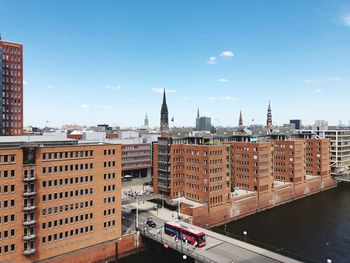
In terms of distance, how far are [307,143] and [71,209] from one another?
133847 millimetres

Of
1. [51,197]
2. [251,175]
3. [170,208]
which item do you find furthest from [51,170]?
[251,175]

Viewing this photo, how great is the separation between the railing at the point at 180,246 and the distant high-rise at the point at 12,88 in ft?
364

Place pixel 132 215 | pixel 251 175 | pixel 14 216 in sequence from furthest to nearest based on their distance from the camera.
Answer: pixel 251 175, pixel 132 215, pixel 14 216

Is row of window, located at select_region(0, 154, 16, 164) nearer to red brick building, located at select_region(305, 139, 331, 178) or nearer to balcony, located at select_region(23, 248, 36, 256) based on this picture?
balcony, located at select_region(23, 248, 36, 256)

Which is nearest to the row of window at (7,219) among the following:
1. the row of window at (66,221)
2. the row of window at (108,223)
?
the row of window at (66,221)

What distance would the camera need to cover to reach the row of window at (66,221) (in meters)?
64.2

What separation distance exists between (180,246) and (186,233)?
10.7 feet

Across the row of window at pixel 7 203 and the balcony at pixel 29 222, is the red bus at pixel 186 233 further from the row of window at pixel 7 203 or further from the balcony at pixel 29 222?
the row of window at pixel 7 203

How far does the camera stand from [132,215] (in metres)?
93.0

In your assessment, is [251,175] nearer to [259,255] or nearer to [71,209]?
[259,255]

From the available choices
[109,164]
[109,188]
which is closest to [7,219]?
[109,188]

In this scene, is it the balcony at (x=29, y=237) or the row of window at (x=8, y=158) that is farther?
the balcony at (x=29, y=237)

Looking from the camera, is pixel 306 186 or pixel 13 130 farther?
pixel 13 130

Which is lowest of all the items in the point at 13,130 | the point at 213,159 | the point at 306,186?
the point at 306,186
